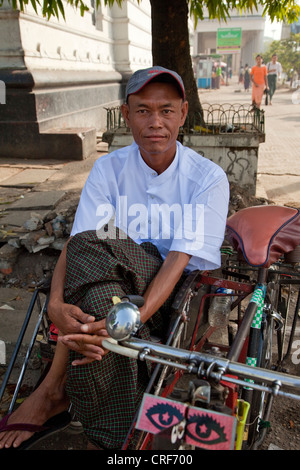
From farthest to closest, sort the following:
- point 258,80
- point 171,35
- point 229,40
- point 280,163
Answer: point 229,40, point 258,80, point 280,163, point 171,35

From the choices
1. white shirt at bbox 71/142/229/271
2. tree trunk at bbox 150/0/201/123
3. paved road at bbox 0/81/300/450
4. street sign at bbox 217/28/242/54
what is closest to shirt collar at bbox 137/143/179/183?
white shirt at bbox 71/142/229/271

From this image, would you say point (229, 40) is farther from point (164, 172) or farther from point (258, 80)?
point (164, 172)

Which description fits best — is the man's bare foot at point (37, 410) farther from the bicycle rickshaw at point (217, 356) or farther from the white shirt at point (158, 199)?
the white shirt at point (158, 199)

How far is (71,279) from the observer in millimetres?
1780

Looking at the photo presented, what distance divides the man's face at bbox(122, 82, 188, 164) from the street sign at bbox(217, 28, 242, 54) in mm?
44363

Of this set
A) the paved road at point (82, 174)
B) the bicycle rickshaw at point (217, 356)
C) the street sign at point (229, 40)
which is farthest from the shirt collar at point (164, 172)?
the street sign at point (229, 40)

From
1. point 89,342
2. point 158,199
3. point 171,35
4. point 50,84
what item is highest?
point 171,35

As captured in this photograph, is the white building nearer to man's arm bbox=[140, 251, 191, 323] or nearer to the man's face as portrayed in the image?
the man's face

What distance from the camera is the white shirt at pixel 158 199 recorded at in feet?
6.62

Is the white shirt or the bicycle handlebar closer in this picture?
the bicycle handlebar

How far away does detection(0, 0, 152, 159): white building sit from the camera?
688 cm

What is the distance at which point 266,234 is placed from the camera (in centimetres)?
201

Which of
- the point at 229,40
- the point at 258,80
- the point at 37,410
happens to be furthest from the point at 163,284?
the point at 229,40

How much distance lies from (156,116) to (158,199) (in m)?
0.42
